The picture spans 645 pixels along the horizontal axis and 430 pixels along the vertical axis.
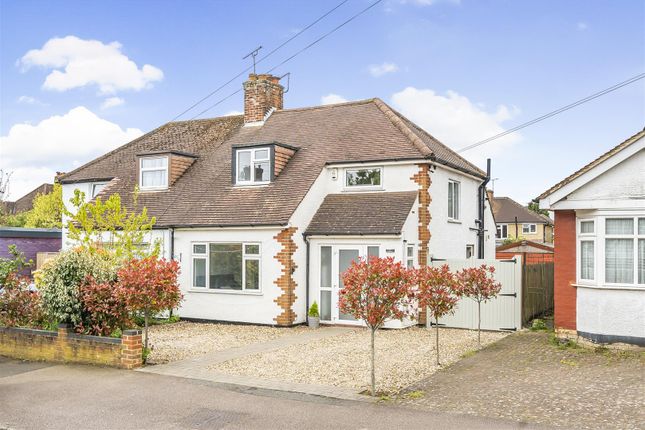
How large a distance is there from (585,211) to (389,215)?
17.8ft

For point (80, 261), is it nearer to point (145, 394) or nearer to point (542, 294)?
point (145, 394)

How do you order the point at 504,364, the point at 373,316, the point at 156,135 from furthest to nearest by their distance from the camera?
the point at 156,135 < the point at 504,364 < the point at 373,316

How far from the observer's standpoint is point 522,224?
62.8 metres

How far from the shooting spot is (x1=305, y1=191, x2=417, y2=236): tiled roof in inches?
664

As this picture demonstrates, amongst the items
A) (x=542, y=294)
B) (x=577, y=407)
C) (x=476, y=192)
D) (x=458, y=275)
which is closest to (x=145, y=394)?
(x=577, y=407)

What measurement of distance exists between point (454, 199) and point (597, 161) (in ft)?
24.4

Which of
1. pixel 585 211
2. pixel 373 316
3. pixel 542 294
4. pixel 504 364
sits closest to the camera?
pixel 373 316

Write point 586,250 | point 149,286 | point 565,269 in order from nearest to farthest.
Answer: point 149,286 → point 586,250 → point 565,269

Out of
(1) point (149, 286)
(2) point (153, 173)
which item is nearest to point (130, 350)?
(1) point (149, 286)

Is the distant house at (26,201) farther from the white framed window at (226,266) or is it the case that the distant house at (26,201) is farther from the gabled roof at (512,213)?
the white framed window at (226,266)

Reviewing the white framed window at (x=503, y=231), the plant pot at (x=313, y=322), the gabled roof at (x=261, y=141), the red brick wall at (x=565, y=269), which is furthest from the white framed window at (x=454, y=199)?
the white framed window at (x=503, y=231)

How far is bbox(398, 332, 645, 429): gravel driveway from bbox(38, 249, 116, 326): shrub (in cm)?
649

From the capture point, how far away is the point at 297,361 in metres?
12.2

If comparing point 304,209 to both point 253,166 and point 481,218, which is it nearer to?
point 253,166
